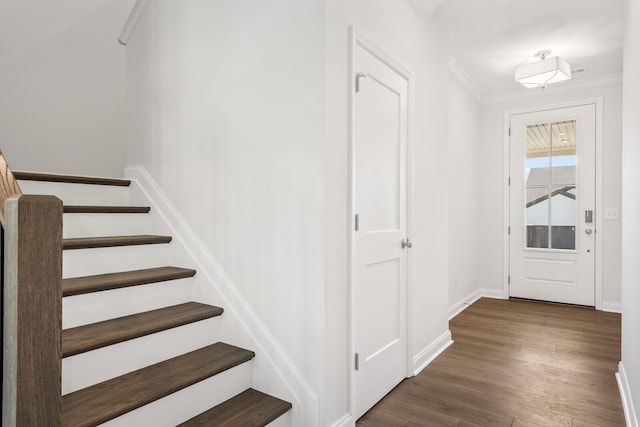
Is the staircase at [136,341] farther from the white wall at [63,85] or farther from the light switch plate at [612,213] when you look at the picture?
the light switch plate at [612,213]

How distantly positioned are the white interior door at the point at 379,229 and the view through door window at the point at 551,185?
305cm

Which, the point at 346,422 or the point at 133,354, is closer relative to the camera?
the point at 133,354

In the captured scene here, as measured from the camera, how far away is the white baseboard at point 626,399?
1.85 m

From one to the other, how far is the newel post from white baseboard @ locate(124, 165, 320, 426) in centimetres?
120

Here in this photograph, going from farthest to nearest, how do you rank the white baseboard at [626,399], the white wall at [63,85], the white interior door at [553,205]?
the white interior door at [553,205] < the white wall at [63,85] < the white baseboard at [626,399]

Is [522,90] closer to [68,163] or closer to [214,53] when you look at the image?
[214,53]

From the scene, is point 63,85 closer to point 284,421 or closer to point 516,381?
point 284,421

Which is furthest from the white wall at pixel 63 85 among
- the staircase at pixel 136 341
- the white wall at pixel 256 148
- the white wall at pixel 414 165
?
the white wall at pixel 414 165

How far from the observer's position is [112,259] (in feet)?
6.90

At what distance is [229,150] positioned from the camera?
84.3 inches

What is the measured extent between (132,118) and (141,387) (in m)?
2.05

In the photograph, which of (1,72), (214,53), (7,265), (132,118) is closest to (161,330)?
(7,265)

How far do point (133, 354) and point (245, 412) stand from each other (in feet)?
1.84

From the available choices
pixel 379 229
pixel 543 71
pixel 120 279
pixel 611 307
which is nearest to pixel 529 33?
pixel 543 71
